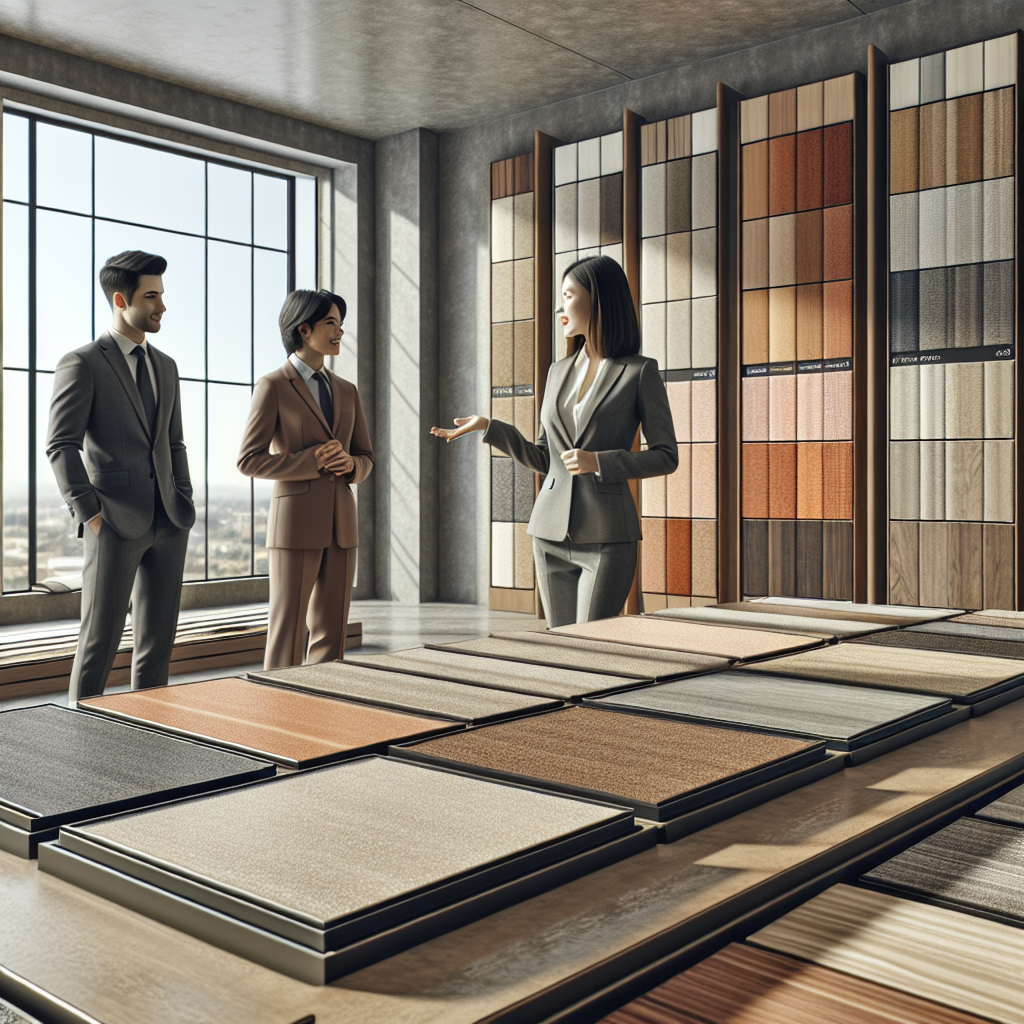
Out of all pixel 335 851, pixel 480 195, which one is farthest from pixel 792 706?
pixel 480 195

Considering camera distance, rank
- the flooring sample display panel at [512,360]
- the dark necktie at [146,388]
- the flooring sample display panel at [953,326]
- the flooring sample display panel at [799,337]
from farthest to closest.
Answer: the flooring sample display panel at [512,360], the flooring sample display panel at [799,337], the flooring sample display panel at [953,326], the dark necktie at [146,388]

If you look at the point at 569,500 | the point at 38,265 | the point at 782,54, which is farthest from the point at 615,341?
the point at 38,265

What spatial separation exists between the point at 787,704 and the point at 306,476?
213 cm

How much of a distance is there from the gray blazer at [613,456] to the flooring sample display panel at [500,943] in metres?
1.63

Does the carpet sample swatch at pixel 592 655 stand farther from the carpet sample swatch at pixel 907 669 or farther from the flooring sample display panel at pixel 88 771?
the flooring sample display panel at pixel 88 771

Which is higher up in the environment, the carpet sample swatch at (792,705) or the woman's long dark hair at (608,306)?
the woman's long dark hair at (608,306)

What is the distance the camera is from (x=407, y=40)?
617cm

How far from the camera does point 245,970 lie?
546mm

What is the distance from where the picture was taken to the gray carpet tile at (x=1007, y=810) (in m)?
0.83

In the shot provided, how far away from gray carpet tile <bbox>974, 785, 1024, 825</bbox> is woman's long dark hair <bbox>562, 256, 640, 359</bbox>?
1.66 metres

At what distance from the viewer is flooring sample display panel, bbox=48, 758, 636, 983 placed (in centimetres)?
56

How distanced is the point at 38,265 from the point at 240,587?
2488 mm

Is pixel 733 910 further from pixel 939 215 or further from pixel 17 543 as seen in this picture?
pixel 17 543

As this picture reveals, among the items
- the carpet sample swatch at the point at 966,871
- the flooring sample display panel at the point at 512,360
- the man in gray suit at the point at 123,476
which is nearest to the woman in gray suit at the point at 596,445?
the man in gray suit at the point at 123,476
